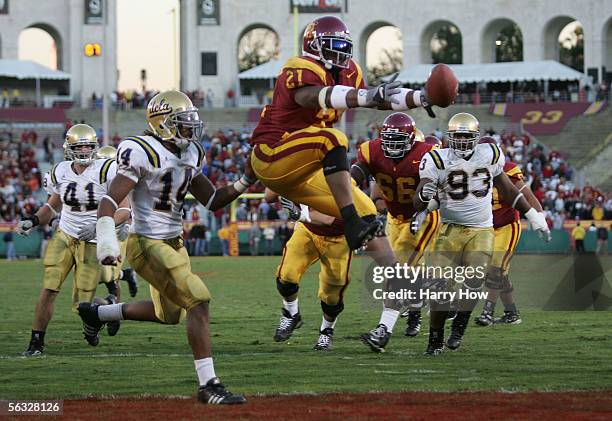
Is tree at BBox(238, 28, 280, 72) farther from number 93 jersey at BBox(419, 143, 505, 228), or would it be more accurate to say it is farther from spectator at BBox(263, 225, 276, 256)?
number 93 jersey at BBox(419, 143, 505, 228)

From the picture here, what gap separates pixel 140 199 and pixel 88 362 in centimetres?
204

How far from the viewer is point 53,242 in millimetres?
10258

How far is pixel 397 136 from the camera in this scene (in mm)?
10523

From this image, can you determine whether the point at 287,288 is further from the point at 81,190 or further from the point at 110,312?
the point at 110,312

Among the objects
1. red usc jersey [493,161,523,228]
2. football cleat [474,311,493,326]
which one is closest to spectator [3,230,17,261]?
red usc jersey [493,161,523,228]

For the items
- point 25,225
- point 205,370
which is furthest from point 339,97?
point 25,225

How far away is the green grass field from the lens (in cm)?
764

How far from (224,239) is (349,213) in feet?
76.2

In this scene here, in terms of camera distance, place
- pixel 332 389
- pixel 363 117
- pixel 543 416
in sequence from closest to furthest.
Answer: pixel 543 416
pixel 332 389
pixel 363 117

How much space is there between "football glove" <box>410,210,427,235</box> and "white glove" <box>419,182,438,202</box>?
745 millimetres

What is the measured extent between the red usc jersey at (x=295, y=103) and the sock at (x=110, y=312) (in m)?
1.40

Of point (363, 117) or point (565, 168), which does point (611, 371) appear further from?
point (363, 117)

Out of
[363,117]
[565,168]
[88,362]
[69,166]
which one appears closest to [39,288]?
[69,166]

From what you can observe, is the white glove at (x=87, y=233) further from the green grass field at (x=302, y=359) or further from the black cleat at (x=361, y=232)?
the black cleat at (x=361, y=232)
